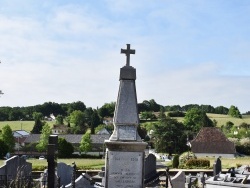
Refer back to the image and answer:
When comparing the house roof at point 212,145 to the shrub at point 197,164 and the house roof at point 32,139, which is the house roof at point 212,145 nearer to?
the shrub at point 197,164

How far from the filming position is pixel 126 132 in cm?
1033

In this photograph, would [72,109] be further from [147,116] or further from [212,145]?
[212,145]

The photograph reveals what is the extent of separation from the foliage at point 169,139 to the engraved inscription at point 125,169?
56285mm

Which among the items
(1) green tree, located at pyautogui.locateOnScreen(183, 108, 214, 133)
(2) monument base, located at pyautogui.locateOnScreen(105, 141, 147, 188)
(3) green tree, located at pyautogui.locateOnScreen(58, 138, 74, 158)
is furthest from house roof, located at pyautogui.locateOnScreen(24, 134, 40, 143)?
(2) monument base, located at pyautogui.locateOnScreen(105, 141, 147, 188)

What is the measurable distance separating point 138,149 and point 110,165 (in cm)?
70

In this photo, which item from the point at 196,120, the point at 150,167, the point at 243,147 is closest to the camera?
the point at 150,167

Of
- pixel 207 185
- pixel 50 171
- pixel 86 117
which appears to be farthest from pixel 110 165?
pixel 86 117

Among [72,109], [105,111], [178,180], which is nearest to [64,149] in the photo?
[178,180]

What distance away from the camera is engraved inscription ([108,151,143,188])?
406 inches

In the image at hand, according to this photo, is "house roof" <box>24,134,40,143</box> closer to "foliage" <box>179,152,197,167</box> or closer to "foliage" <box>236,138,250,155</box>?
"foliage" <box>236,138,250,155</box>

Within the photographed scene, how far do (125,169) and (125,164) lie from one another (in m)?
0.11

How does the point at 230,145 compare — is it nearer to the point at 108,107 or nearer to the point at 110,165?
the point at 110,165

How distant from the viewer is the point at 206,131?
66.9 metres

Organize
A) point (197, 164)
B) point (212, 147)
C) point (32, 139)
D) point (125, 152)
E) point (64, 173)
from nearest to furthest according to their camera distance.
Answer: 1. point (125, 152)
2. point (64, 173)
3. point (197, 164)
4. point (212, 147)
5. point (32, 139)
